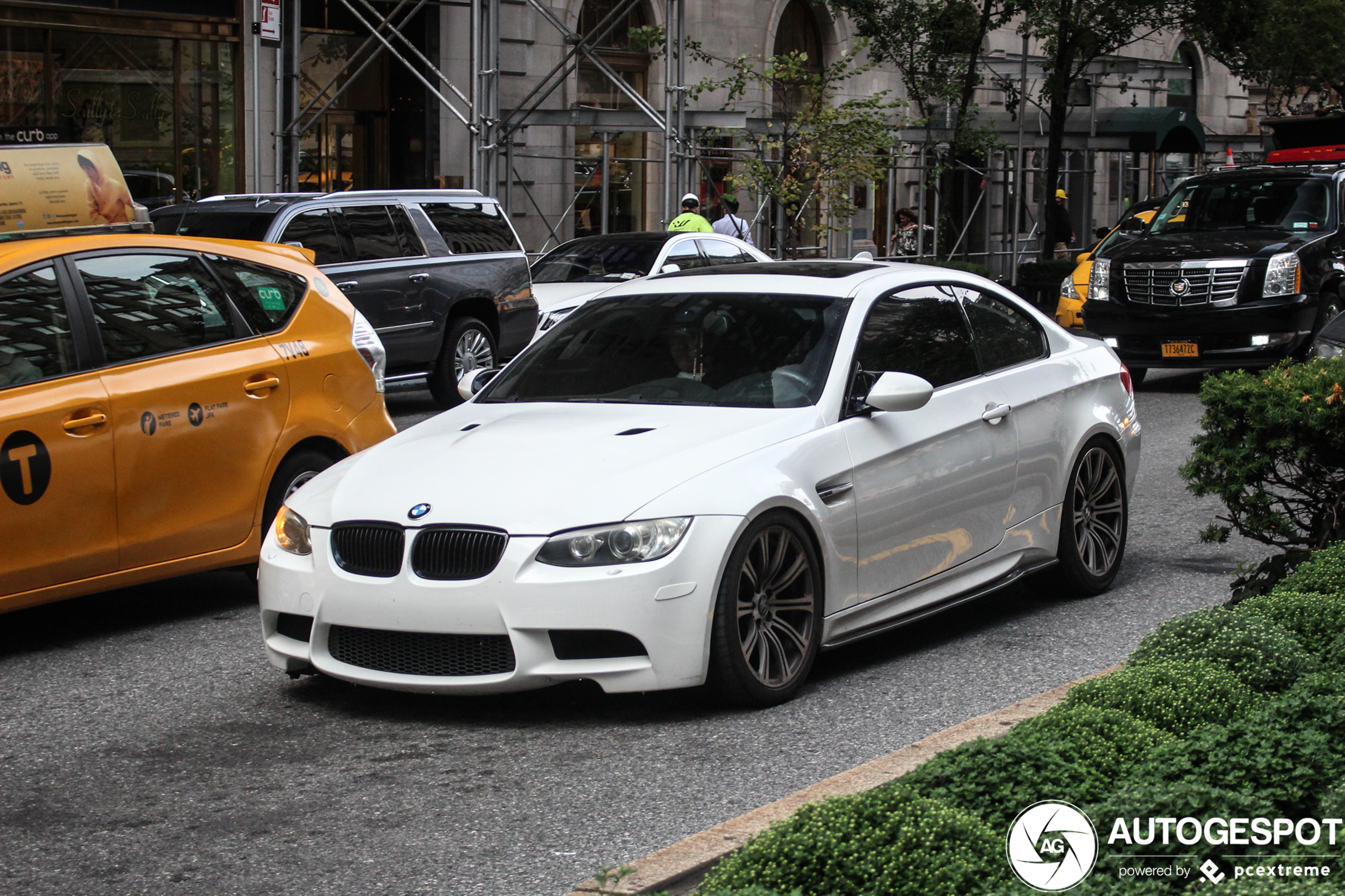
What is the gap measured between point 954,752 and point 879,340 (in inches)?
115

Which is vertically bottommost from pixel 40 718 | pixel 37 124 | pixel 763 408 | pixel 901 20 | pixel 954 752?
pixel 40 718

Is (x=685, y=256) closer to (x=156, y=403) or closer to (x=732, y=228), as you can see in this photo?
(x=732, y=228)

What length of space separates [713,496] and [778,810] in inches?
55.3

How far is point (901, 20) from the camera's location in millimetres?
26422

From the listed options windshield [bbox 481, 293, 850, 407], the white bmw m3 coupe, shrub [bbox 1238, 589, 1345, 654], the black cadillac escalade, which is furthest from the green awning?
shrub [bbox 1238, 589, 1345, 654]

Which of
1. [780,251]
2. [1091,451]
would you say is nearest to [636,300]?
[1091,451]

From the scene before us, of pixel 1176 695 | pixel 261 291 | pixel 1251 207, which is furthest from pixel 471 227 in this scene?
pixel 1176 695

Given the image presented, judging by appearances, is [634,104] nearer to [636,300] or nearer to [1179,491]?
[1179,491]

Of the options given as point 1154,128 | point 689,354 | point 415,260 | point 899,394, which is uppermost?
point 1154,128

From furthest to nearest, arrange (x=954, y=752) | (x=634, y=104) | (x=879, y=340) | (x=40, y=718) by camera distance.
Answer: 1. (x=634, y=104)
2. (x=879, y=340)
3. (x=40, y=718)
4. (x=954, y=752)

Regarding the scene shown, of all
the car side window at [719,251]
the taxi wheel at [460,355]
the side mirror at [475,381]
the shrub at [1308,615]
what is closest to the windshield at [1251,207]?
the car side window at [719,251]

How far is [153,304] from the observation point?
720 centimetres

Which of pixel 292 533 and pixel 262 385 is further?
pixel 262 385

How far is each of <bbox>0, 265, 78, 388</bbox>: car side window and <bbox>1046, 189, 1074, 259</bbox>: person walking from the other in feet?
78.2
